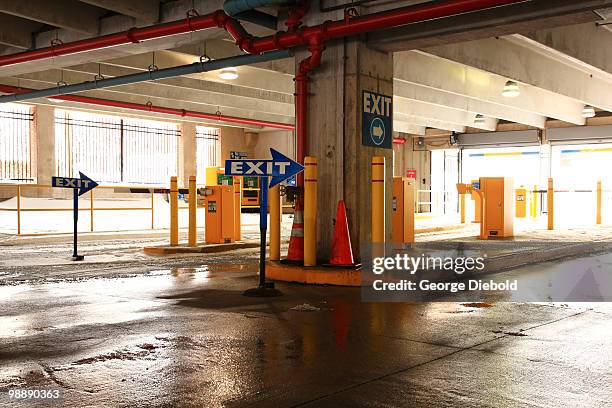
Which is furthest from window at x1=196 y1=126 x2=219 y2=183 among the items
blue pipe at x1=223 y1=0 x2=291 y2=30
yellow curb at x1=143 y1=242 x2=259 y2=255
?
blue pipe at x1=223 y1=0 x2=291 y2=30

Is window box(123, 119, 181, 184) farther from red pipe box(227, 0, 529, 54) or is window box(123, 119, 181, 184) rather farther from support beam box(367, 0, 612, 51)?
support beam box(367, 0, 612, 51)

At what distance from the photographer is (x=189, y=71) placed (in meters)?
12.4

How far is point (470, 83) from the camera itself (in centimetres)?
1853

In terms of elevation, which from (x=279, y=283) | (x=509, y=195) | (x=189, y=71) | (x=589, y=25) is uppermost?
(x=589, y=25)

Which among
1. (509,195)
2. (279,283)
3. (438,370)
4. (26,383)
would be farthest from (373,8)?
(509,195)

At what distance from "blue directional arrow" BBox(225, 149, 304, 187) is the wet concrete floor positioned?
1.37 m

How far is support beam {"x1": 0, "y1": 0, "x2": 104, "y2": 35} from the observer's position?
32.7ft

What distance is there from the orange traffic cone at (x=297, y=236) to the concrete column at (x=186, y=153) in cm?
2227

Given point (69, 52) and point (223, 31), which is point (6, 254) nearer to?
point (69, 52)

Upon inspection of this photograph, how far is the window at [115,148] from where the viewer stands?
2750cm

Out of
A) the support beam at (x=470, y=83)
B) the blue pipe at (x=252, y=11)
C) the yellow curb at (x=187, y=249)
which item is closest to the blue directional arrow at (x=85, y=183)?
the yellow curb at (x=187, y=249)

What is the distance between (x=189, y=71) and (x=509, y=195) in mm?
7848

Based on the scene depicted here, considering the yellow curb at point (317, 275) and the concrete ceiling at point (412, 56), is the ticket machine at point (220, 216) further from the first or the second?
the yellow curb at point (317, 275)

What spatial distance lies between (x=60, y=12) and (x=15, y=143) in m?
16.8
